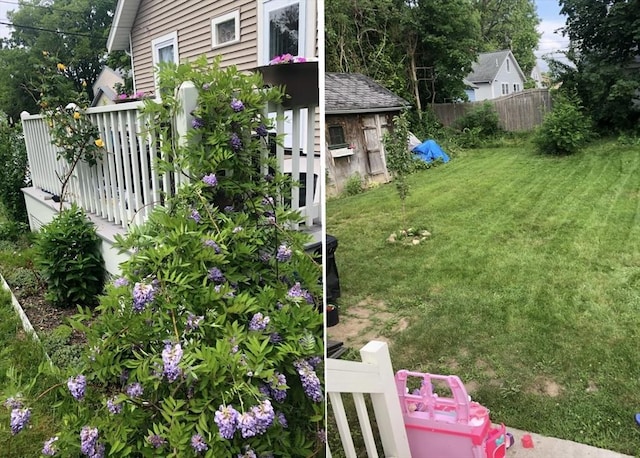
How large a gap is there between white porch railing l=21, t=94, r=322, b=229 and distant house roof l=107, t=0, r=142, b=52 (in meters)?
0.24

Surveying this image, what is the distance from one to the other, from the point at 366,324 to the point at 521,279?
20.8 inches

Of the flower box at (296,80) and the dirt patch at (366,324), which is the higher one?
the flower box at (296,80)

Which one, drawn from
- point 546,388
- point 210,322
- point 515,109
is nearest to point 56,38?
point 210,322

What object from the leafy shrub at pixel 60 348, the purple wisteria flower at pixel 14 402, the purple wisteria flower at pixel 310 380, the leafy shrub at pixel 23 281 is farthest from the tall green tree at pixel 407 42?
the leafy shrub at pixel 23 281

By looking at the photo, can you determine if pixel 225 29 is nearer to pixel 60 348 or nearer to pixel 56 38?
pixel 56 38

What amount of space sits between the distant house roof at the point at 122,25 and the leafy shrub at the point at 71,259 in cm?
77

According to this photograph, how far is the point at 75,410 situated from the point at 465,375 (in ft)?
4.03

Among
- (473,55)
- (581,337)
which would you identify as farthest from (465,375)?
(473,55)

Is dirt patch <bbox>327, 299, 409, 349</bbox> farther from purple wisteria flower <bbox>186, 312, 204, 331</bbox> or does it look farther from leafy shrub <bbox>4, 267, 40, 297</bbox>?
leafy shrub <bbox>4, 267, 40, 297</bbox>

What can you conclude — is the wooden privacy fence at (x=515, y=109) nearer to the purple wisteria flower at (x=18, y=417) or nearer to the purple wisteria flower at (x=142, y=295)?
the purple wisteria flower at (x=142, y=295)

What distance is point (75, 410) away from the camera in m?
1.31

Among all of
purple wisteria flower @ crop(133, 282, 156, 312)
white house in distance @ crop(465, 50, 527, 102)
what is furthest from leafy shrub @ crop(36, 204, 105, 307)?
white house in distance @ crop(465, 50, 527, 102)

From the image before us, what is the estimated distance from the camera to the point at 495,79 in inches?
55.3

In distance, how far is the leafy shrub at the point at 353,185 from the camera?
1392mm
